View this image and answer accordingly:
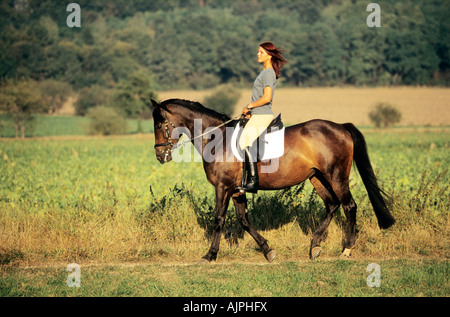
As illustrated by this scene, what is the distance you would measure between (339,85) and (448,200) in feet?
277

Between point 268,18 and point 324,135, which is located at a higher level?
point 268,18

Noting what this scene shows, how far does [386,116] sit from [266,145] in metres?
47.0

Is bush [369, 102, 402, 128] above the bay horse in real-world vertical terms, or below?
above

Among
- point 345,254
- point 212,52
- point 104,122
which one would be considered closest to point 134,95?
point 104,122

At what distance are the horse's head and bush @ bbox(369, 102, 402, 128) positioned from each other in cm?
4726

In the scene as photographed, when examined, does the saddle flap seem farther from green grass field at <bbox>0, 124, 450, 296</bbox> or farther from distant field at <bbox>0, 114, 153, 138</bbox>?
distant field at <bbox>0, 114, 153, 138</bbox>

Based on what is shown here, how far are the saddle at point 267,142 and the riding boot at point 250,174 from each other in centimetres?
14

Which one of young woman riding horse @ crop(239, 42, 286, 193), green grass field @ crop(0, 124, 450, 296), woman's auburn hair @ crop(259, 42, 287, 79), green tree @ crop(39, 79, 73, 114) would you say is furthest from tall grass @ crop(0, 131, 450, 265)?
green tree @ crop(39, 79, 73, 114)

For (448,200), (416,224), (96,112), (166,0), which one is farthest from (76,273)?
(166,0)

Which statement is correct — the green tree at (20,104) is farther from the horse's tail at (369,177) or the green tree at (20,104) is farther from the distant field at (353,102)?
the horse's tail at (369,177)

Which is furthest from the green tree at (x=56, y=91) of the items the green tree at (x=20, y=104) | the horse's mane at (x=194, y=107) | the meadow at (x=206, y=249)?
the horse's mane at (x=194, y=107)

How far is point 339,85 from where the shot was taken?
90.3 m

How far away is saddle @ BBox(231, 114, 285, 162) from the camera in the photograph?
7497 millimetres
